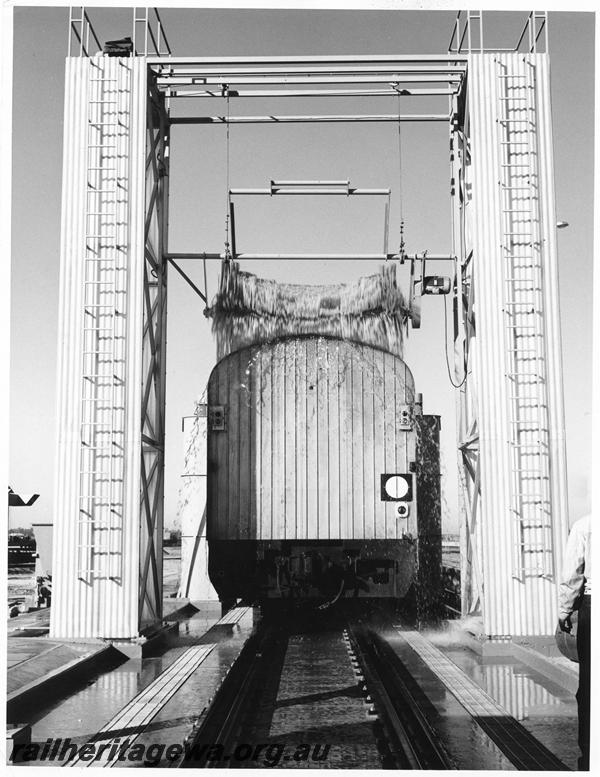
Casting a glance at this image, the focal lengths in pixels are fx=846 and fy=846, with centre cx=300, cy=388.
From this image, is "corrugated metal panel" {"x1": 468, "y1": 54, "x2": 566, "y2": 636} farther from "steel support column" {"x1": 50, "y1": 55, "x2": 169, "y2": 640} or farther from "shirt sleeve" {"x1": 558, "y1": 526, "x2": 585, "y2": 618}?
"shirt sleeve" {"x1": 558, "y1": 526, "x2": 585, "y2": 618}

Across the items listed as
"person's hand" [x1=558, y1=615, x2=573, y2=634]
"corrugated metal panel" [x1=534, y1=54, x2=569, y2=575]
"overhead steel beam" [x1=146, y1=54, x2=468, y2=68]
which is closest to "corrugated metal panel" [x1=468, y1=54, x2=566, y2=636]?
"corrugated metal panel" [x1=534, y1=54, x2=569, y2=575]

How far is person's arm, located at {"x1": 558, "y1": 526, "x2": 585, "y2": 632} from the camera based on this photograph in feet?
19.9

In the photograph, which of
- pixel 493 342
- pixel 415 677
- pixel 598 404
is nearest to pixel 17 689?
pixel 415 677

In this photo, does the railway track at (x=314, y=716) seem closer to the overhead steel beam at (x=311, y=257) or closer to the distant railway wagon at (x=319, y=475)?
the distant railway wagon at (x=319, y=475)

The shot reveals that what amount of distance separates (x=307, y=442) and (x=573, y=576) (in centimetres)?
972

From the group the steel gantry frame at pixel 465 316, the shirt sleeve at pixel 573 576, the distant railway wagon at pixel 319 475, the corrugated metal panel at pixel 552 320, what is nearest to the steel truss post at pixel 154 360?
the steel gantry frame at pixel 465 316

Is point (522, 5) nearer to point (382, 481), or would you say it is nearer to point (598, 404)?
point (598, 404)

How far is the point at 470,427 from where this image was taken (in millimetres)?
13609

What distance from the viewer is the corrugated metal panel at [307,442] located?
1534 centimetres

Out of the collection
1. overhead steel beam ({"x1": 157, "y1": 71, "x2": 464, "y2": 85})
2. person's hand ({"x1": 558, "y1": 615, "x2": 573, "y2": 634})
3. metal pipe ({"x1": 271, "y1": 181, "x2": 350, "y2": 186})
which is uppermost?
overhead steel beam ({"x1": 157, "y1": 71, "x2": 464, "y2": 85})

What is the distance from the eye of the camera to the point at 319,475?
1555 cm

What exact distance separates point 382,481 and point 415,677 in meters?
5.62

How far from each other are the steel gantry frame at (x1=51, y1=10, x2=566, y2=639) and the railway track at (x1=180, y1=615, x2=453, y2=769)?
76.1 inches

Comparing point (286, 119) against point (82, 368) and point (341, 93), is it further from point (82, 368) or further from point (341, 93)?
point (82, 368)
